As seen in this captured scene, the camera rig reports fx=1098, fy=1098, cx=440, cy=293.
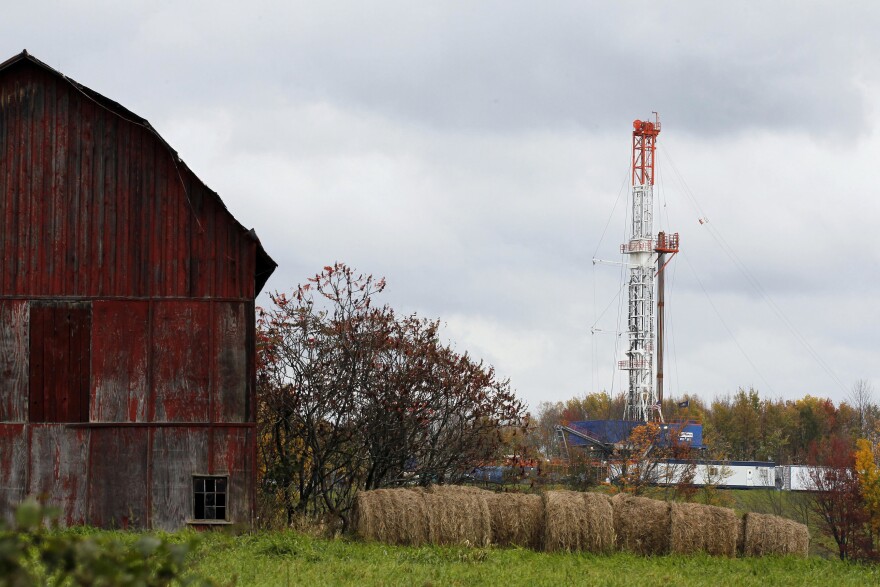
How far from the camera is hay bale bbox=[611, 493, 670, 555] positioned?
66.2ft

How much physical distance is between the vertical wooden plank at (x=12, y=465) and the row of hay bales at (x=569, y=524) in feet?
20.5

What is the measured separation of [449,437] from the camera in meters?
27.5

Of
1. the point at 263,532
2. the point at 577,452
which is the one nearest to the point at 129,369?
the point at 263,532

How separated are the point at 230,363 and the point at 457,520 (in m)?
5.30

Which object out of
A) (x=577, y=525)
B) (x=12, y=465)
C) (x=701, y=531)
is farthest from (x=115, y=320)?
(x=701, y=531)

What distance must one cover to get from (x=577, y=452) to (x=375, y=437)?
3515 centimetres

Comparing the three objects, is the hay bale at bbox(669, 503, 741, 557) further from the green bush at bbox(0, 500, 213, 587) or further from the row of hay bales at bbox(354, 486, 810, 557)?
the green bush at bbox(0, 500, 213, 587)

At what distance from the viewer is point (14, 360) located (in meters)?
20.6

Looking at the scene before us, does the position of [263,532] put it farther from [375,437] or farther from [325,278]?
[325,278]

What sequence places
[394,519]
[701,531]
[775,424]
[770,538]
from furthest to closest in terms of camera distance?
[775,424]
[770,538]
[701,531]
[394,519]

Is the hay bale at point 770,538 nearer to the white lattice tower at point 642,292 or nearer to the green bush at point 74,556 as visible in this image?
the green bush at point 74,556

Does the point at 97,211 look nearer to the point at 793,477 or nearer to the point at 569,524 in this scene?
the point at 569,524

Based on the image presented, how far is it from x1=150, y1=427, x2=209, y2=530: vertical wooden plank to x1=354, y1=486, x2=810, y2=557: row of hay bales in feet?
10.5

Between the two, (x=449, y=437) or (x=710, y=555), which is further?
(x=449, y=437)
